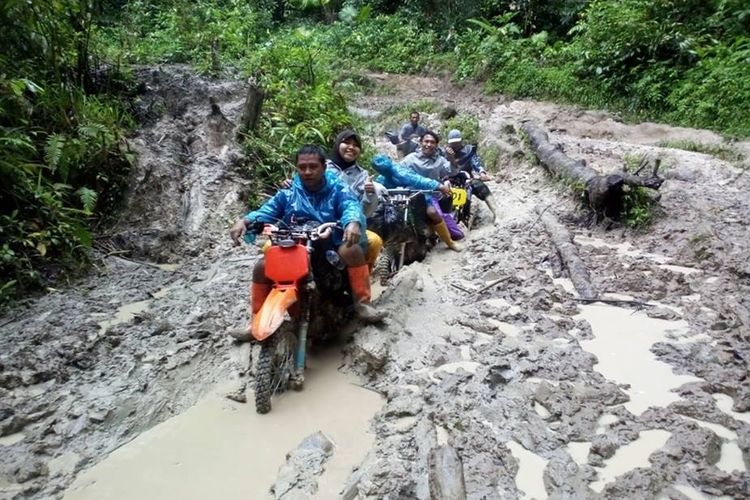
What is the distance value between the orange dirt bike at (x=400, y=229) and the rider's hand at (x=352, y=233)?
192cm

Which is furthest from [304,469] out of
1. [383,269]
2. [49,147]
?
[49,147]

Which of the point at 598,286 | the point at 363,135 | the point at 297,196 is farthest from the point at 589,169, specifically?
the point at 297,196

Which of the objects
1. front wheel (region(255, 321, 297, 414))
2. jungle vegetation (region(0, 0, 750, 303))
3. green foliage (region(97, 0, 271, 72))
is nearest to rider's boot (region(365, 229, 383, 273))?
front wheel (region(255, 321, 297, 414))

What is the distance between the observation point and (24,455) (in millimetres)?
3066

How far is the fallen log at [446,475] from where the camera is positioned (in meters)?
2.60

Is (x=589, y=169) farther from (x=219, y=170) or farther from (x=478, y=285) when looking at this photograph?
(x=219, y=170)

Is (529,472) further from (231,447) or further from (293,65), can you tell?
(293,65)

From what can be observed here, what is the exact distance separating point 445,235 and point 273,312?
4063 mm

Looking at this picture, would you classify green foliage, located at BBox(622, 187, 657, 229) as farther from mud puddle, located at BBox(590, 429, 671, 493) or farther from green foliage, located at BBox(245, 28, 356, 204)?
green foliage, located at BBox(245, 28, 356, 204)

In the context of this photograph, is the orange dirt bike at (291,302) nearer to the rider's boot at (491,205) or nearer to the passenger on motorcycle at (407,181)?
the passenger on motorcycle at (407,181)

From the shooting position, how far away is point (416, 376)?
12.6ft

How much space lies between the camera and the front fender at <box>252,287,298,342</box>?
11.3ft

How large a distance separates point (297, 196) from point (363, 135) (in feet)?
21.6

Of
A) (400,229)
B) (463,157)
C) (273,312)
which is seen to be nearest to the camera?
(273,312)
